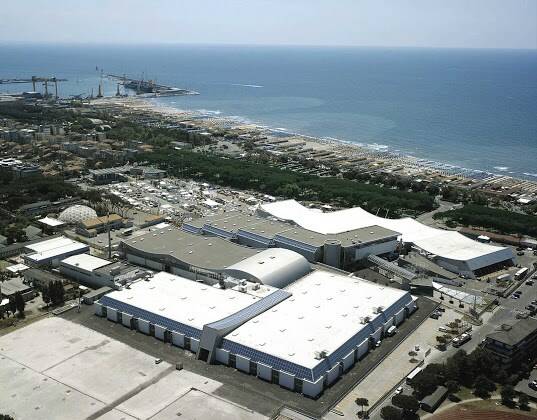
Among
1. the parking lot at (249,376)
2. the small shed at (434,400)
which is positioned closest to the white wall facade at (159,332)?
the parking lot at (249,376)

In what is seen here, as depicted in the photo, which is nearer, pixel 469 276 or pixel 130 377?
pixel 130 377

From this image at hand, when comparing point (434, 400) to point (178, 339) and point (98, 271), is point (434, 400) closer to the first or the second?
point (178, 339)

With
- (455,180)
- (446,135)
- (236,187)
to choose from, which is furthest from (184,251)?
(446,135)

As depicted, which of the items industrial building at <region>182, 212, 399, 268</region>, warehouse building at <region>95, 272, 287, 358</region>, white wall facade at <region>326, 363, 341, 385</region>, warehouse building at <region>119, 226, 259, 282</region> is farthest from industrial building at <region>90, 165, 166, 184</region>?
white wall facade at <region>326, 363, 341, 385</region>

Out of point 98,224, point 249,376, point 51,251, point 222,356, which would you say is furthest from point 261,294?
point 98,224

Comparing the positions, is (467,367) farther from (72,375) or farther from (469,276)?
(72,375)
